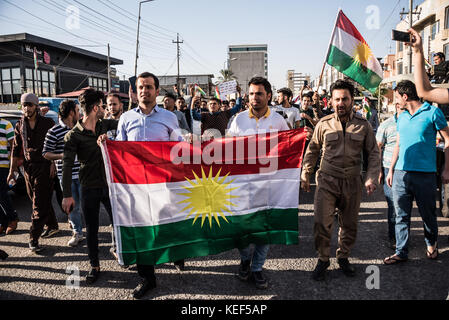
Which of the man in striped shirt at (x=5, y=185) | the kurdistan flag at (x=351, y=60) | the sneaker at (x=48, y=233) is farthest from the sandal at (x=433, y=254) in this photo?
the man in striped shirt at (x=5, y=185)

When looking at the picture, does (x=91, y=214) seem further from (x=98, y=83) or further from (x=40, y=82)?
(x=98, y=83)

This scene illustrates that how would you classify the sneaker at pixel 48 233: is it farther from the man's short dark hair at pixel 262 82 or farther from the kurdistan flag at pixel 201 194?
the man's short dark hair at pixel 262 82

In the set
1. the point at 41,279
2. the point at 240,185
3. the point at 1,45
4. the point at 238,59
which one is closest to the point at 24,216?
the point at 41,279

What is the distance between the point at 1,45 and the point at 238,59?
85310mm

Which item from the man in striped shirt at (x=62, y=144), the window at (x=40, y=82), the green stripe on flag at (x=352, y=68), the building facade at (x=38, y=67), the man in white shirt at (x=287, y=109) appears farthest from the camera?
the window at (x=40, y=82)

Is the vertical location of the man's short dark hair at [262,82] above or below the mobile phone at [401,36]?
below

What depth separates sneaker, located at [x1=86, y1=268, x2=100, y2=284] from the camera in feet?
11.8

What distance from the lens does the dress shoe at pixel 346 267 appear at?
11.8 ft

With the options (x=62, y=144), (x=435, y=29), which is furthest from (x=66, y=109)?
(x=435, y=29)

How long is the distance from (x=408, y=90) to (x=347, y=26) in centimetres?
239

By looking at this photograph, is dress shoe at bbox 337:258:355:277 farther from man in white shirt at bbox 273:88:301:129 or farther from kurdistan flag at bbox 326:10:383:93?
man in white shirt at bbox 273:88:301:129

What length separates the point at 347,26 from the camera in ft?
18.5

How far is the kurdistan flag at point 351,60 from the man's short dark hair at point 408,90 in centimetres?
166
